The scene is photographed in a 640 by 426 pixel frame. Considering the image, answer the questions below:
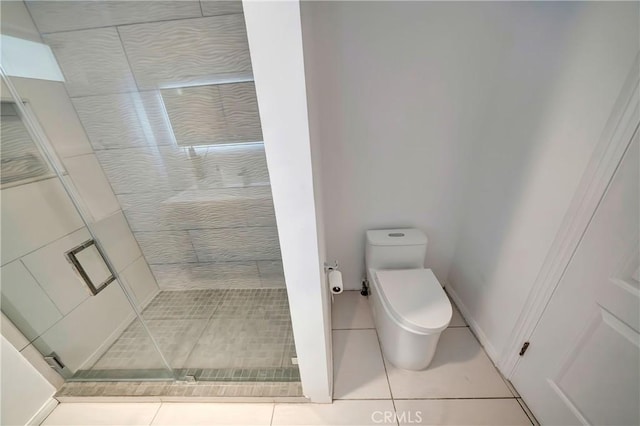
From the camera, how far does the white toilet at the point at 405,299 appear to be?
3.71 feet

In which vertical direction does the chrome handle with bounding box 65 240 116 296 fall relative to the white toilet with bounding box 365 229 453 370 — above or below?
above

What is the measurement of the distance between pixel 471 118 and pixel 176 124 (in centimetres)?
177

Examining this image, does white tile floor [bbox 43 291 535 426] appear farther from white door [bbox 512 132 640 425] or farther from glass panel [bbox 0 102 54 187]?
glass panel [bbox 0 102 54 187]

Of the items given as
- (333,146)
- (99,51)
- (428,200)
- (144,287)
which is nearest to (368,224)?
(428,200)

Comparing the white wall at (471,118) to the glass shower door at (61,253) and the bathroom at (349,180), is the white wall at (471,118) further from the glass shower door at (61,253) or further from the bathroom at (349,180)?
the glass shower door at (61,253)

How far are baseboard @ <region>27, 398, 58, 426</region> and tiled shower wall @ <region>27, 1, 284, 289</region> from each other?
78 centimetres

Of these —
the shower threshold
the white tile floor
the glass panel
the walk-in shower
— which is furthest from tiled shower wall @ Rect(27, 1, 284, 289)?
the white tile floor

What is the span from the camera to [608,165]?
743 mm

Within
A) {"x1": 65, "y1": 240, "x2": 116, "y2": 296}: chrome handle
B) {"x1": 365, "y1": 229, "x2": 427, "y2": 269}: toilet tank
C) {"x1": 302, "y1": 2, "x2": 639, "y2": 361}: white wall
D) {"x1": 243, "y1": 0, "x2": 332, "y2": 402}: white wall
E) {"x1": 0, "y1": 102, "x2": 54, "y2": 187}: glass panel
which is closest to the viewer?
{"x1": 243, "y1": 0, "x2": 332, "y2": 402}: white wall

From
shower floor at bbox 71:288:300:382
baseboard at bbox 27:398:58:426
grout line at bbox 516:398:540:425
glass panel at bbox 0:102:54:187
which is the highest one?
glass panel at bbox 0:102:54:187

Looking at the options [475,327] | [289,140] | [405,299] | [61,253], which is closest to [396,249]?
[405,299]

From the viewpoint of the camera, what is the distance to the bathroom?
86 centimetres

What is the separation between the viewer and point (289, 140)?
1.83 feet

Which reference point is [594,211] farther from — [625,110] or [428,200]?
[428,200]
